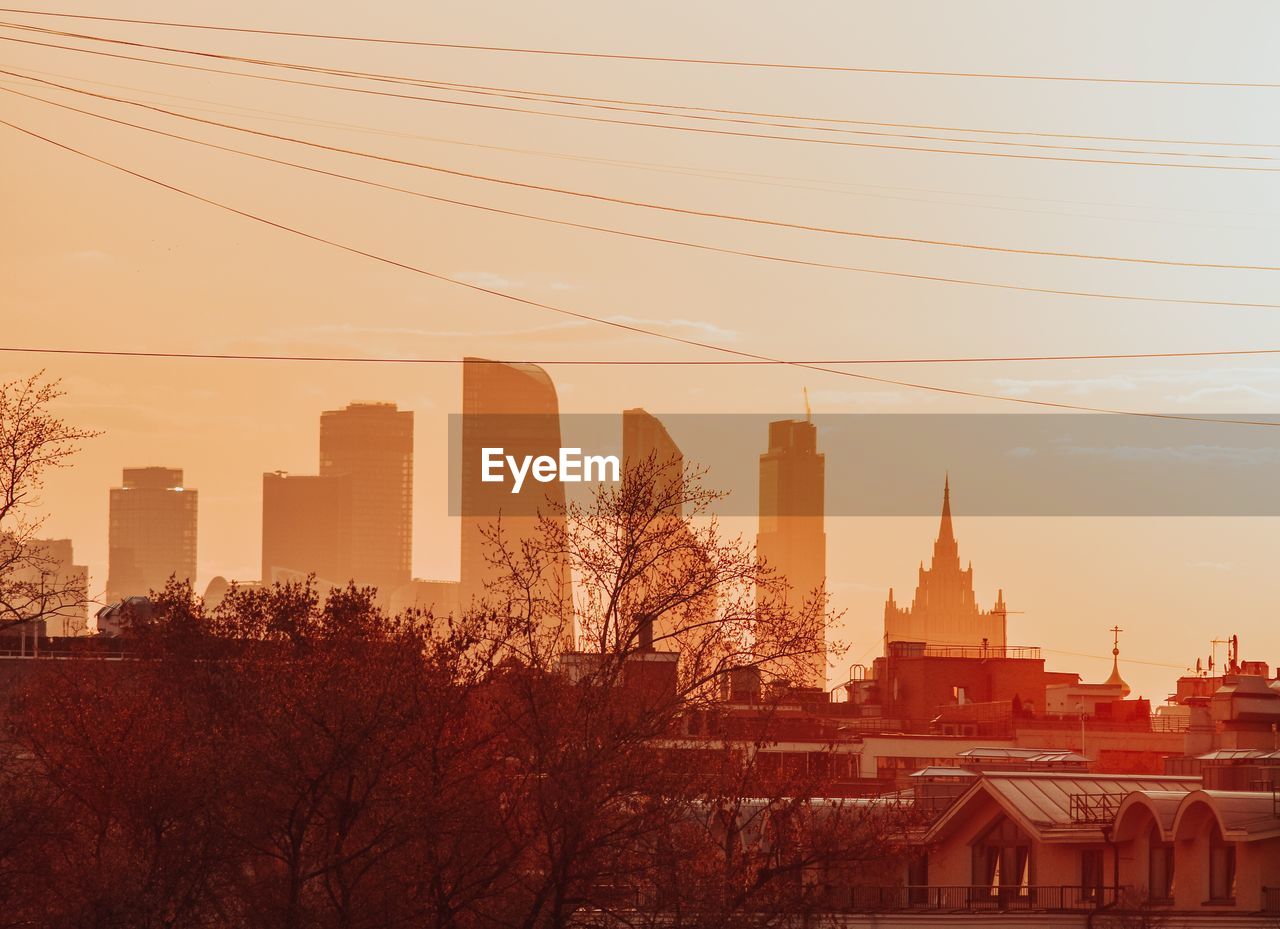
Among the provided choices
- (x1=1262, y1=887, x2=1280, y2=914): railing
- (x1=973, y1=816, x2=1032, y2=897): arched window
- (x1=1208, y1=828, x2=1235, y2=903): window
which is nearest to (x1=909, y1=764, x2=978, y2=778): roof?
(x1=973, y1=816, x2=1032, y2=897): arched window

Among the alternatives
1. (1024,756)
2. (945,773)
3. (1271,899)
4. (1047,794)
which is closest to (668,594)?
(1271,899)

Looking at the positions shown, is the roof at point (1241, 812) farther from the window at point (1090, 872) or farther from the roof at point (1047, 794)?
the window at point (1090, 872)

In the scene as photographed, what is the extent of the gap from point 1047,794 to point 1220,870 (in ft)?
20.1

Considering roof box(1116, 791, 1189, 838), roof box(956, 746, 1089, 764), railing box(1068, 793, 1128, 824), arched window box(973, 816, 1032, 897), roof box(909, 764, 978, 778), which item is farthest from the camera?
roof box(956, 746, 1089, 764)

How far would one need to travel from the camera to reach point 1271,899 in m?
49.9

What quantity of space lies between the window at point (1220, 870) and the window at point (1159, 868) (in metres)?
1.28

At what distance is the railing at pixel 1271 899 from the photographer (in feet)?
163

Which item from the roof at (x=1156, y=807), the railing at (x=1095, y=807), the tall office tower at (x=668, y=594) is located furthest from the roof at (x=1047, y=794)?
the tall office tower at (x=668, y=594)

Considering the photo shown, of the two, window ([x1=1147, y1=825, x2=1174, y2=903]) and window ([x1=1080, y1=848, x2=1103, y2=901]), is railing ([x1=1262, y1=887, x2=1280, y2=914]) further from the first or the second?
window ([x1=1080, y1=848, x2=1103, y2=901])

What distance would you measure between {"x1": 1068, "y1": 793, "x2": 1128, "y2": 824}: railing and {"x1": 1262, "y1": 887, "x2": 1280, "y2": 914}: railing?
4.58 meters

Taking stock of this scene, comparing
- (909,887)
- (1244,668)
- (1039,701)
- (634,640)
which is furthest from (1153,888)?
(1039,701)

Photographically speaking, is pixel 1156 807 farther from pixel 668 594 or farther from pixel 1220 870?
pixel 668 594

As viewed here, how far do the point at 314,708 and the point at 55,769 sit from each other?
26.1 ft

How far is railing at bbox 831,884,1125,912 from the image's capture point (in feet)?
177
